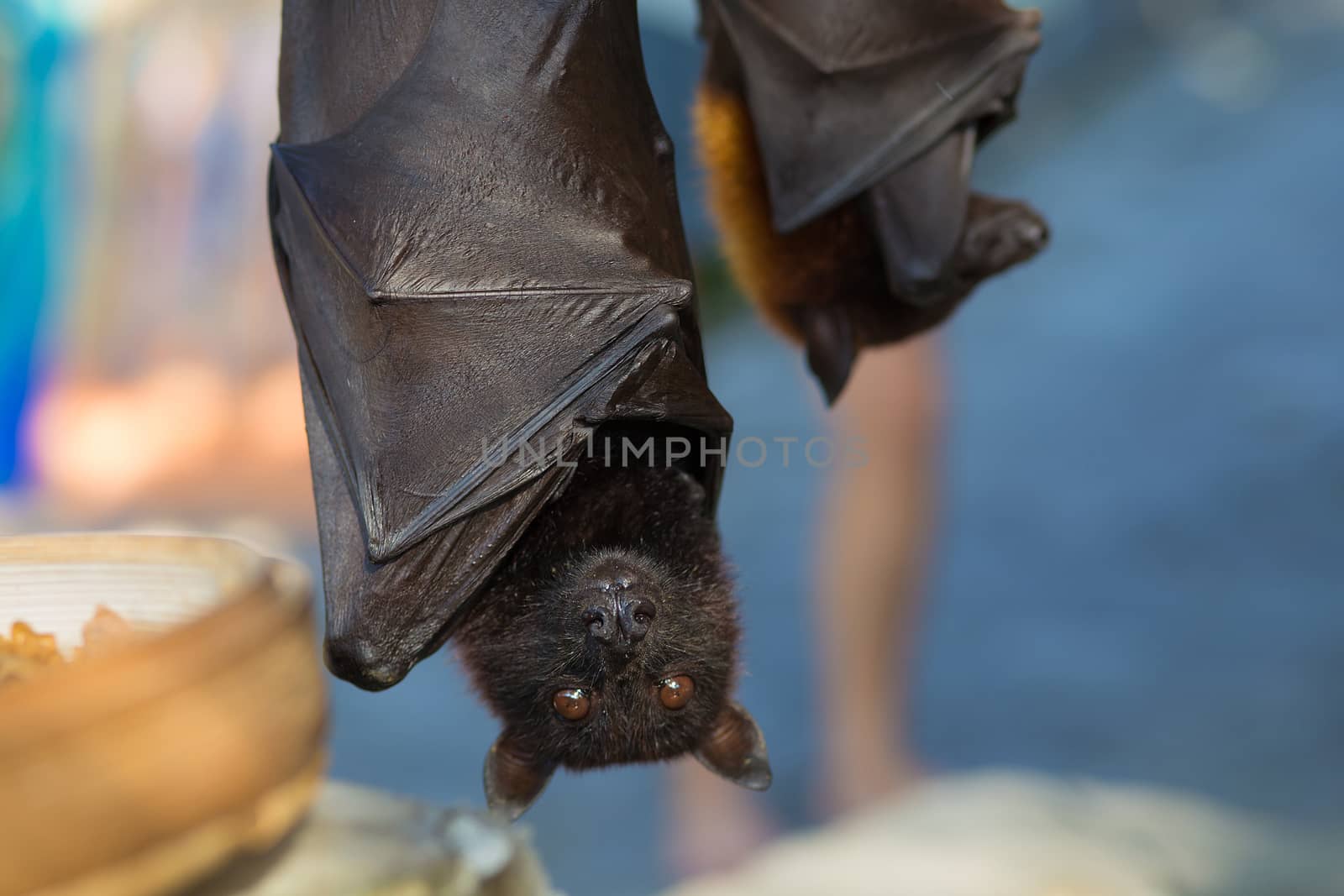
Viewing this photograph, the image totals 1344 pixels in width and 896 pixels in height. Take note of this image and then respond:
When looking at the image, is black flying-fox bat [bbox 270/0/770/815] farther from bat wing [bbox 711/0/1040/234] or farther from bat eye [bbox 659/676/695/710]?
bat wing [bbox 711/0/1040/234]

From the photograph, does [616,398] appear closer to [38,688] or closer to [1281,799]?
[38,688]

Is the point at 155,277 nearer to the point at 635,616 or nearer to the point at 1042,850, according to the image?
the point at 1042,850

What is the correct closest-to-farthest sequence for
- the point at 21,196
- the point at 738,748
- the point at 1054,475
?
the point at 738,748 → the point at 21,196 → the point at 1054,475

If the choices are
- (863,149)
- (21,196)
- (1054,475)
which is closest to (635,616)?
(863,149)

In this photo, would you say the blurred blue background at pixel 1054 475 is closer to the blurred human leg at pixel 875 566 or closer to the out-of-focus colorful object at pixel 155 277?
the out-of-focus colorful object at pixel 155 277

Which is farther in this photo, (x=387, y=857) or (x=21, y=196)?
(x=21, y=196)

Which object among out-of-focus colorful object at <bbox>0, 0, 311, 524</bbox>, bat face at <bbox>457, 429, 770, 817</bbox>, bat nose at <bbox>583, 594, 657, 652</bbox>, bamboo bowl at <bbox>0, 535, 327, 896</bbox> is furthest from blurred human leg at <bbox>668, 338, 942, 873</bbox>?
bamboo bowl at <bbox>0, 535, 327, 896</bbox>
